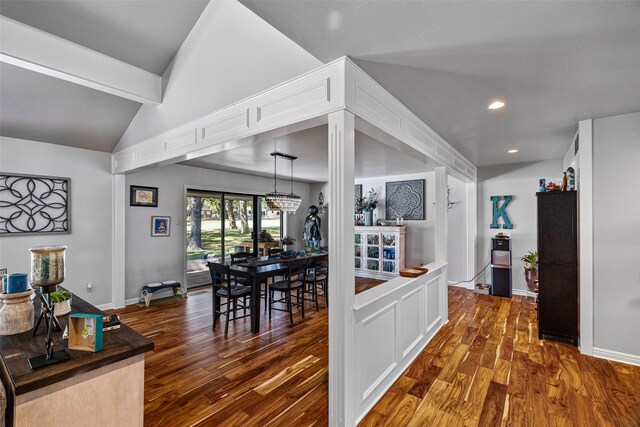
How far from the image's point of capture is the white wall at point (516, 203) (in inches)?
206

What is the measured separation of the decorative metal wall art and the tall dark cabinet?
3.17m

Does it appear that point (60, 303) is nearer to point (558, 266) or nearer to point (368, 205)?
point (558, 266)

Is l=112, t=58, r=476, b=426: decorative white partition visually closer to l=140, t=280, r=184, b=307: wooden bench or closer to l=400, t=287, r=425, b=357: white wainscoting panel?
l=400, t=287, r=425, b=357: white wainscoting panel

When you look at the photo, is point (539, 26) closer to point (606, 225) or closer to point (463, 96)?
point (463, 96)

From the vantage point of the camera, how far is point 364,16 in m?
1.53

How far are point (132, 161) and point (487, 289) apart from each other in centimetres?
643

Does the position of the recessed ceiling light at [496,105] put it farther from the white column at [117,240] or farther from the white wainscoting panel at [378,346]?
the white column at [117,240]

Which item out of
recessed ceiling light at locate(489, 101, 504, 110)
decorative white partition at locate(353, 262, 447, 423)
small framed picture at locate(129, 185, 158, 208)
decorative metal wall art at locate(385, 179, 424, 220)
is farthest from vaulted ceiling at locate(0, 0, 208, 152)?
decorative metal wall art at locate(385, 179, 424, 220)

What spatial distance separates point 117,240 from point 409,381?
460cm

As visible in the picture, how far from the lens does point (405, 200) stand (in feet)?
22.5

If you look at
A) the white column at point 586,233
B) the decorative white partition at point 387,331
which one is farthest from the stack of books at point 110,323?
the white column at point 586,233

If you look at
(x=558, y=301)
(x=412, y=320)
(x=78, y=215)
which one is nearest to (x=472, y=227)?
(x=558, y=301)

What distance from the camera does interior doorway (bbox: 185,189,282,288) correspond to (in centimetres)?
596

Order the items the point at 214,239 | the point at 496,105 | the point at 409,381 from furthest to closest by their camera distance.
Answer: the point at 214,239 → the point at 496,105 → the point at 409,381
